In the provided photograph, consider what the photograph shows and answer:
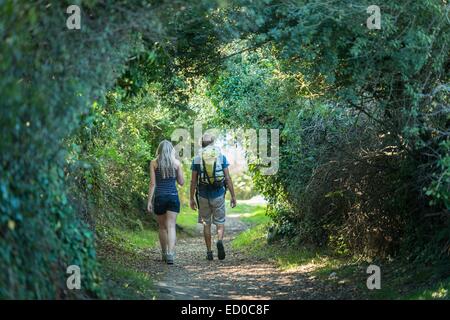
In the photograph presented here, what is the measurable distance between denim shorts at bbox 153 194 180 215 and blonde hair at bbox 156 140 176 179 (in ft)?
1.14

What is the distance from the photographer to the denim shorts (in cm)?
1170

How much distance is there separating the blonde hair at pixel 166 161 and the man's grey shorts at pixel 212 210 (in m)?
1.14

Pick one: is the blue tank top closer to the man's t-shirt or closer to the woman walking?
the woman walking

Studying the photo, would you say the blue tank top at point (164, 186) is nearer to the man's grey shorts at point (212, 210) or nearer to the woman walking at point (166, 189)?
the woman walking at point (166, 189)

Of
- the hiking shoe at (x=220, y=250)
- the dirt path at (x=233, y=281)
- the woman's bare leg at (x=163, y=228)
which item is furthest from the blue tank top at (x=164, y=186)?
the hiking shoe at (x=220, y=250)

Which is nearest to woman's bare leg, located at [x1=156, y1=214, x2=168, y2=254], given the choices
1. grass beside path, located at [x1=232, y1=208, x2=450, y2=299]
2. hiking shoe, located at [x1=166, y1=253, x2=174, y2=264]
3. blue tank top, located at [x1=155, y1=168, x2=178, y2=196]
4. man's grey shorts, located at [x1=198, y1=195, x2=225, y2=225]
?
hiking shoe, located at [x1=166, y1=253, x2=174, y2=264]

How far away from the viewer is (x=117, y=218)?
15.9 metres

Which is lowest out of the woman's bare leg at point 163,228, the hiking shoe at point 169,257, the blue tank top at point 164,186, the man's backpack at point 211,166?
the hiking shoe at point 169,257

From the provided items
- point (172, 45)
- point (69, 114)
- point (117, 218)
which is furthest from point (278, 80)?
point (69, 114)

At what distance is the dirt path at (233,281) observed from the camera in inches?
355

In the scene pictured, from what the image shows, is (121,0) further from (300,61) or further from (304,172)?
(304,172)

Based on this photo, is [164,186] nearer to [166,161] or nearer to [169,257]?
[166,161]

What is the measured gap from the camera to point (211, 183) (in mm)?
12508

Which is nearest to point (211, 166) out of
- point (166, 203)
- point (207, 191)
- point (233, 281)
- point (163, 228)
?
point (207, 191)
